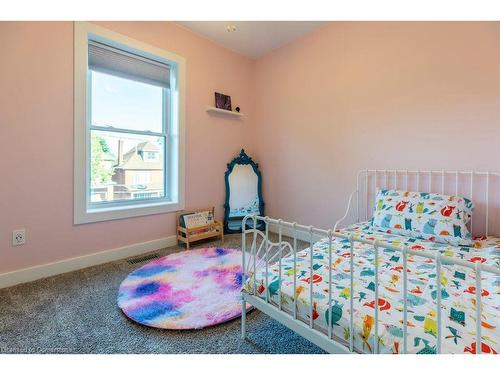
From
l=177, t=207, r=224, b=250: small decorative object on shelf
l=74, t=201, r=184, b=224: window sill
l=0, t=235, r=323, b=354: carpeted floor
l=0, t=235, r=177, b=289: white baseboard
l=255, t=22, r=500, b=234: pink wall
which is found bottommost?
l=0, t=235, r=323, b=354: carpeted floor

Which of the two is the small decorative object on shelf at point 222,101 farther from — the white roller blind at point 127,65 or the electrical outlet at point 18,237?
the electrical outlet at point 18,237

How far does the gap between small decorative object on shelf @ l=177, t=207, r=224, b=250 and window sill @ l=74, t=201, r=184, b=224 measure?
150 mm

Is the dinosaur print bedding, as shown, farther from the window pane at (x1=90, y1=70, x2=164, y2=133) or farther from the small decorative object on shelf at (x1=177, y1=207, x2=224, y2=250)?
the window pane at (x1=90, y1=70, x2=164, y2=133)

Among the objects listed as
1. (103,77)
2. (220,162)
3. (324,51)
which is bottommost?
(220,162)

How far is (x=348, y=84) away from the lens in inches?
106

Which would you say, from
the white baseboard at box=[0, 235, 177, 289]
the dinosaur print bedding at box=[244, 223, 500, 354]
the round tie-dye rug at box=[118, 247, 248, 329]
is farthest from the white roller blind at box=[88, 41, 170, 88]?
the dinosaur print bedding at box=[244, 223, 500, 354]

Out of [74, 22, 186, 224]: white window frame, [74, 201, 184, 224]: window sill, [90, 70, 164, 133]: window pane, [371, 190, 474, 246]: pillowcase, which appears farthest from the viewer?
[90, 70, 164, 133]: window pane

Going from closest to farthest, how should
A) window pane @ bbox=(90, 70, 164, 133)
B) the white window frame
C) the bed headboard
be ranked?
the bed headboard → the white window frame → window pane @ bbox=(90, 70, 164, 133)

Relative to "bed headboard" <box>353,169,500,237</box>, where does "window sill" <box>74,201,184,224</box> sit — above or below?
below

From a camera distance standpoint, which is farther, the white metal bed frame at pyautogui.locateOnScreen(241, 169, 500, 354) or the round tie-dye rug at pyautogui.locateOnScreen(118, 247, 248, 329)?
the round tie-dye rug at pyautogui.locateOnScreen(118, 247, 248, 329)

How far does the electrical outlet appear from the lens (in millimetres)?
2004
